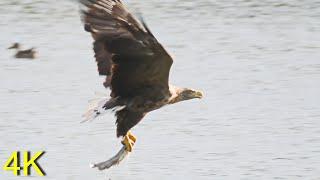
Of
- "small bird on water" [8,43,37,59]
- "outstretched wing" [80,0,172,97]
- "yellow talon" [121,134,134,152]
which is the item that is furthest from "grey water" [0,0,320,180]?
"yellow talon" [121,134,134,152]

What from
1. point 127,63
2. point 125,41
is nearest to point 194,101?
point 127,63

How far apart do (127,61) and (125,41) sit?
8.2 inches

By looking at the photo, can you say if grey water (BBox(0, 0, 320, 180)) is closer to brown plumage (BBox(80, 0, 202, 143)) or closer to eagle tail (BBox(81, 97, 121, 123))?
brown plumage (BBox(80, 0, 202, 143))

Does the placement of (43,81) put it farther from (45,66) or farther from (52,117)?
(52,117)

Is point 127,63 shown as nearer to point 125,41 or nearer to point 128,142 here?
point 125,41

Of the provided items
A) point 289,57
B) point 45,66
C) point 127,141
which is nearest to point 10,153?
point 127,141

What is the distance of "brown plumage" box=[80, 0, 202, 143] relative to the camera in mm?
7293

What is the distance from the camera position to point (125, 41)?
7.38m

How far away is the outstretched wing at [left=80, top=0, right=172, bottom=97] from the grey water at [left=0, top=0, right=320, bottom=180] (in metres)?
0.24

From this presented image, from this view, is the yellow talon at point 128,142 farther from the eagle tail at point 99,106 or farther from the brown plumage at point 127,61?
→ the eagle tail at point 99,106

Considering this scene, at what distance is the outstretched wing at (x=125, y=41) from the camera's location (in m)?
7.29

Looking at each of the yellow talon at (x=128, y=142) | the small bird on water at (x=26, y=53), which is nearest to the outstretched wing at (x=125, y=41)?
the yellow talon at (x=128, y=142)

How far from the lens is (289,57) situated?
1478 centimetres

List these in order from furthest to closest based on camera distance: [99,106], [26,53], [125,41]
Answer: [26,53], [99,106], [125,41]
